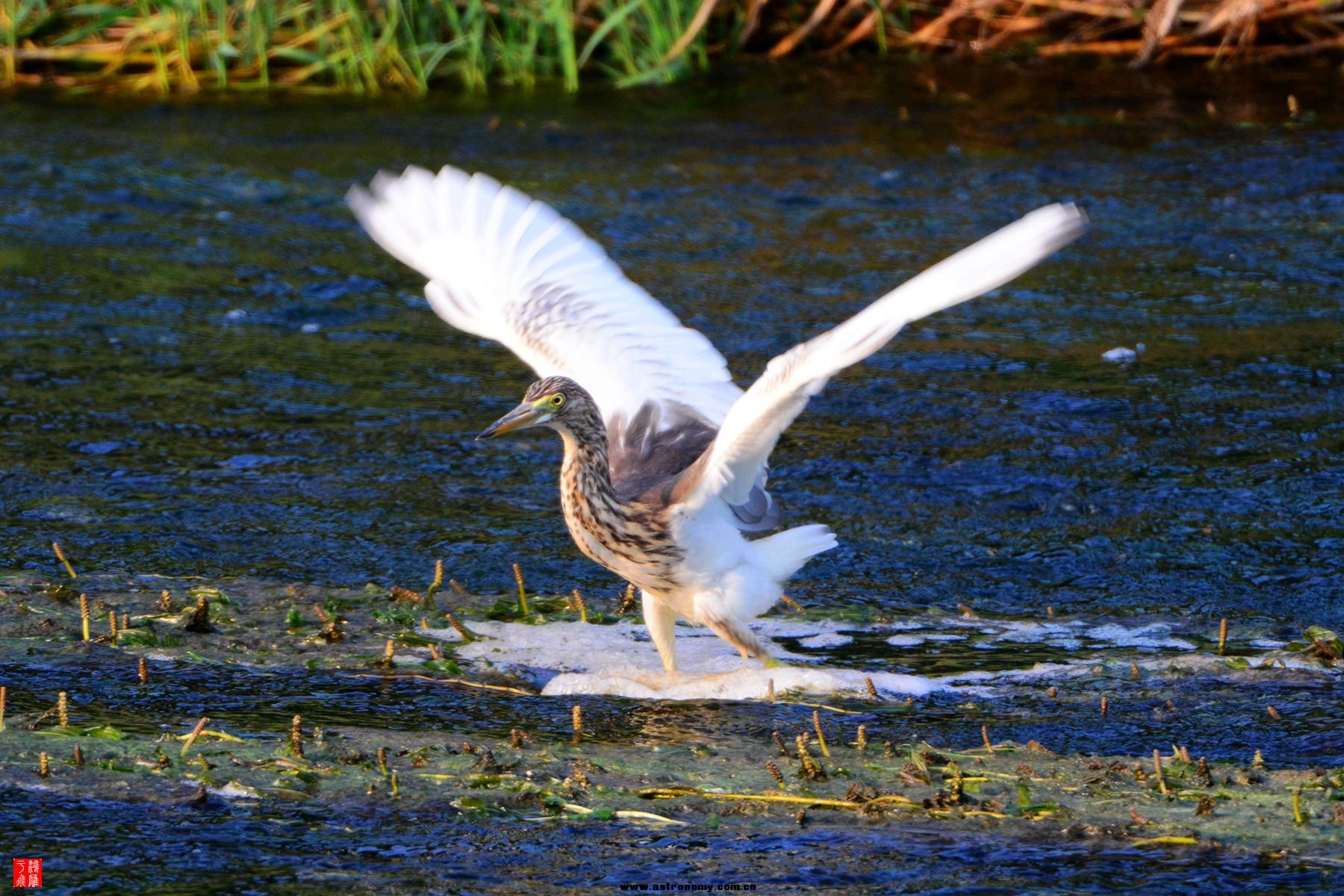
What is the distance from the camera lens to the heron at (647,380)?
12.3 feet

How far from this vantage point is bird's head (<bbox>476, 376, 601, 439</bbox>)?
15.0 ft

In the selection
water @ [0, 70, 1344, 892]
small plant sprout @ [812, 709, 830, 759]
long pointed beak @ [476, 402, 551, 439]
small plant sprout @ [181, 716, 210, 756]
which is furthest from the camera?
long pointed beak @ [476, 402, 551, 439]

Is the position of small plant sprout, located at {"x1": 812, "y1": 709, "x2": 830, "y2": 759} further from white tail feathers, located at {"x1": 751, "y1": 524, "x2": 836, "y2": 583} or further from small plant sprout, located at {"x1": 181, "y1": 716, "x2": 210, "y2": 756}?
small plant sprout, located at {"x1": 181, "y1": 716, "x2": 210, "y2": 756}

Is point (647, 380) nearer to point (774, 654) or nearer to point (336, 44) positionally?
point (774, 654)

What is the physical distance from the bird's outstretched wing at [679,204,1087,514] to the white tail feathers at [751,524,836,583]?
0.48 m

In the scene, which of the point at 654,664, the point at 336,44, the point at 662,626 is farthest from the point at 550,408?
the point at 336,44

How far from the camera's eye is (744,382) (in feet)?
24.5

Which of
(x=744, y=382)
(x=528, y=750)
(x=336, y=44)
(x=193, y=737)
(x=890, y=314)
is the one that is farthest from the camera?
(x=336, y=44)

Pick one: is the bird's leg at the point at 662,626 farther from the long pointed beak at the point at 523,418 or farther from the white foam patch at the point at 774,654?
the long pointed beak at the point at 523,418

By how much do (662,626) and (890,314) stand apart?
1416 mm

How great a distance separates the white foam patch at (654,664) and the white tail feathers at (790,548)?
0.27 m

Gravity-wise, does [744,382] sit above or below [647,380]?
below

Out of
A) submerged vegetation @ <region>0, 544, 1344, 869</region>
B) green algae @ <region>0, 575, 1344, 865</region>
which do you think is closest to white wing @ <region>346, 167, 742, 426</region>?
submerged vegetation @ <region>0, 544, 1344, 869</region>

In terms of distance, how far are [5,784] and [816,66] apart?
9351 millimetres
